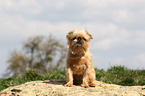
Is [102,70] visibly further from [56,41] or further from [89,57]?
[56,41]

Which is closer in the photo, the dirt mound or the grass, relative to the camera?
the dirt mound

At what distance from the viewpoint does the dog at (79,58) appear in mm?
6016

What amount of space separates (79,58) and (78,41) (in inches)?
25.1

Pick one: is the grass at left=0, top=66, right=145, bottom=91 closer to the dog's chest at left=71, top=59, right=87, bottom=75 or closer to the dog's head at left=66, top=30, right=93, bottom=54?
the dog's chest at left=71, top=59, right=87, bottom=75

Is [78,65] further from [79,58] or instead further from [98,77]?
[98,77]

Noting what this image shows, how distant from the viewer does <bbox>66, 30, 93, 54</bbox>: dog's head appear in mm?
5957

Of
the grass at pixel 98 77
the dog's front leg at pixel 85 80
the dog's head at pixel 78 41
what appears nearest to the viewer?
the dog's head at pixel 78 41

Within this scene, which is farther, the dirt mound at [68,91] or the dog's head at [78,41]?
the dog's head at [78,41]

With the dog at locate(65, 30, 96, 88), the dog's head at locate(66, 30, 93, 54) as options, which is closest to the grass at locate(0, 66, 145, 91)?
the dog at locate(65, 30, 96, 88)

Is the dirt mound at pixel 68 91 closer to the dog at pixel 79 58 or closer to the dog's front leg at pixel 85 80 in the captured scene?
the dog's front leg at pixel 85 80

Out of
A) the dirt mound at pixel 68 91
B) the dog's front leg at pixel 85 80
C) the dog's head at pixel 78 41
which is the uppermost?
the dog's head at pixel 78 41

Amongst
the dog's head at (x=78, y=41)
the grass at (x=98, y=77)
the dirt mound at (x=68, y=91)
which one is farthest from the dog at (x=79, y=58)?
the grass at (x=98, y=77)

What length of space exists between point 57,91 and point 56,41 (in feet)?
52.6

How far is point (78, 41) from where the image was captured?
5.95 meters
